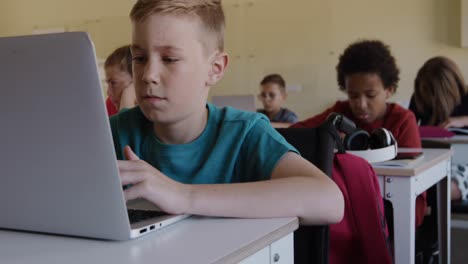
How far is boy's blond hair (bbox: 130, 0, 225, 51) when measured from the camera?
1.08 metres

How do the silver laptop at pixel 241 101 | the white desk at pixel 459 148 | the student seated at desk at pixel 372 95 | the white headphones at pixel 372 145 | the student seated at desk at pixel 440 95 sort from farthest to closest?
1. the silver laptop at pixel 241 101
2. the student seated at desk at pixel 440 95
3. the white desk at pixel 459 148
4. the student seated at desk at pixel 372 95
5. the white headphones at pixel 372 145

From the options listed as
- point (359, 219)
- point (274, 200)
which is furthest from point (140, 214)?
point (359, 219)

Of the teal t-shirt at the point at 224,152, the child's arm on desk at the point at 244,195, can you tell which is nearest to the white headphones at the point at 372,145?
the teal t-shirt at the point at 224,152

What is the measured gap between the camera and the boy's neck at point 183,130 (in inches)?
45.4

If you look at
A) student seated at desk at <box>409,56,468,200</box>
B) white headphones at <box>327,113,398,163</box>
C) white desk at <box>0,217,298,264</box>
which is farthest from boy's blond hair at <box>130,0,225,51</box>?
student seated at desk at <box>409,56,468,200</box>

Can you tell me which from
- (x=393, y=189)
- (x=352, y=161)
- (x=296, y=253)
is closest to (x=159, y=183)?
(x=296, y=253)

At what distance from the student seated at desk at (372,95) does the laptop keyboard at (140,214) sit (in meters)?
1.50

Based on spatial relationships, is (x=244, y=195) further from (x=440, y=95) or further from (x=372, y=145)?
(x=440, y=95)

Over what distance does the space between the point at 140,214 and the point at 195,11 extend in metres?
0.43

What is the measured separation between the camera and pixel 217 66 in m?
1.19

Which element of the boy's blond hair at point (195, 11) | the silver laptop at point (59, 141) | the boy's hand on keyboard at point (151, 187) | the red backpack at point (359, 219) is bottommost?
the red backpack at point (359, 219)

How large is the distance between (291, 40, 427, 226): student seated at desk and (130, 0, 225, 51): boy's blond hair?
1.21 meters

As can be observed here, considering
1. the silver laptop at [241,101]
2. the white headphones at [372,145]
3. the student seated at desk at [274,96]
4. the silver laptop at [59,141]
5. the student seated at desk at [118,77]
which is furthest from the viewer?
the student seated at desk at [274,96]

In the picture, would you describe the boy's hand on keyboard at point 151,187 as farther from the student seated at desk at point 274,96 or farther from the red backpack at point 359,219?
the student seated at desk at point 274,96
